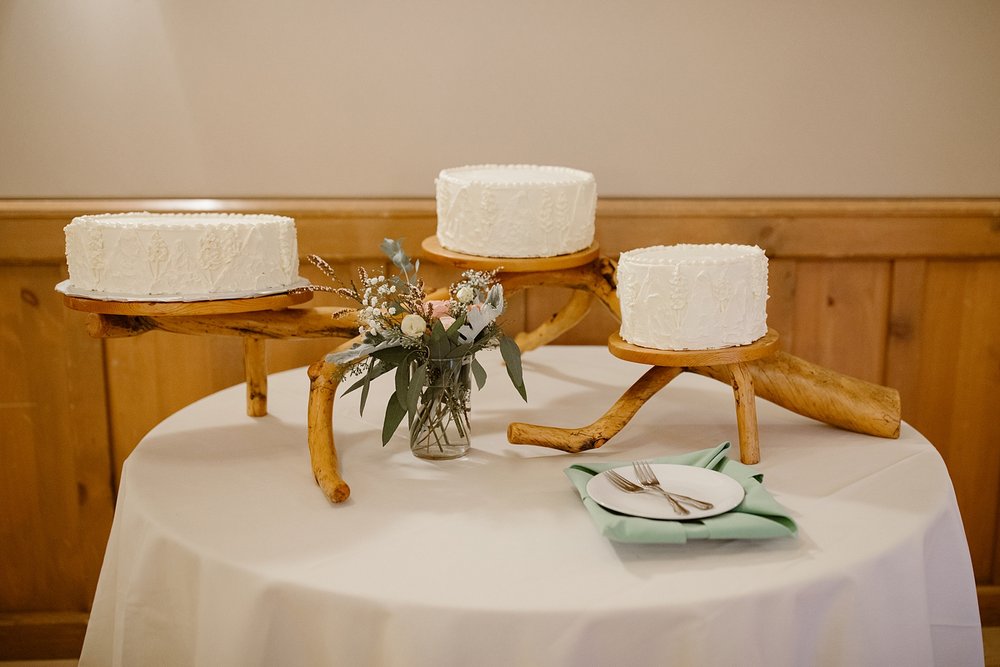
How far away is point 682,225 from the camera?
262 cm

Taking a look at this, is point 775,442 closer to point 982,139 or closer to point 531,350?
point 531,350

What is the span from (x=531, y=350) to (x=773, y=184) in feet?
2.97

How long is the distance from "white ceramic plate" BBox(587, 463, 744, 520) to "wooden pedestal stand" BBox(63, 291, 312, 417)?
0.73 metres

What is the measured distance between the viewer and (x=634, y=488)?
1489 mm

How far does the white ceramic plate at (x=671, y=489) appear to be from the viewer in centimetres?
138

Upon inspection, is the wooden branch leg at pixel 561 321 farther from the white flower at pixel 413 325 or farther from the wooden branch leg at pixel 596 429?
the white flower at pixel 413 325

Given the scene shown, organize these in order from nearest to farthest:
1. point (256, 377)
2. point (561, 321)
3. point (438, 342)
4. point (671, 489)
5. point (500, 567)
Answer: point (500, 567) → point (671, 489) → point (438, 342) → point (256, 377) → point (561, 321)

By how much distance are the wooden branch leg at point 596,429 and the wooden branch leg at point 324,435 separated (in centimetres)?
36

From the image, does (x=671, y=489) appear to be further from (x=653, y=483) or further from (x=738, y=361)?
(x=738, y=361)

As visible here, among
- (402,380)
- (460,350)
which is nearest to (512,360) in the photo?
(460,350)

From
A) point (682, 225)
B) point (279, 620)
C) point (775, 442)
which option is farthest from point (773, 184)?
point (279, 620)

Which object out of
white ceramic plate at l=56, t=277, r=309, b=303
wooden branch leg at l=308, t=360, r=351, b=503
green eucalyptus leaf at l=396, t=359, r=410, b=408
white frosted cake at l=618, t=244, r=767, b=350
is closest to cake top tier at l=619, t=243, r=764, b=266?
white frosted cake at l=618, t=244, r=767, b=350

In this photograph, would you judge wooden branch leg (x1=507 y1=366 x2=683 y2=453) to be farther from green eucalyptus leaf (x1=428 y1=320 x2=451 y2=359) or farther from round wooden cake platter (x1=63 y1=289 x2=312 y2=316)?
round wooden cake platter (x1=63 y1=289 x2=312 y2=316)

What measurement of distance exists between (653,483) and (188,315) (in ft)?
3.16
